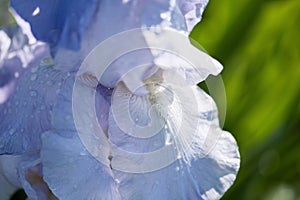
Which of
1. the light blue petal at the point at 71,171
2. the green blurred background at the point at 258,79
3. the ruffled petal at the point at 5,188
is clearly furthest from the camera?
the green blurred background at the point at 258,79

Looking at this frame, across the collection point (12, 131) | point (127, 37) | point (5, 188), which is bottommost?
point (5, 188)

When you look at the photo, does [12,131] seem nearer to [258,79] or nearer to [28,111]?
[28,111]

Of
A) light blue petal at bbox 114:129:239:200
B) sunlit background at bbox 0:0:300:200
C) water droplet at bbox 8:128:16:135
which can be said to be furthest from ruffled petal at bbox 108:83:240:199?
sunlit background at bbox 0:0:300:200

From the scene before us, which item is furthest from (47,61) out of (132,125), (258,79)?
(258,79)

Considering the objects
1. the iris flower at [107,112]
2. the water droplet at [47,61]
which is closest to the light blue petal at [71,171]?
the iris flower at [107,112]

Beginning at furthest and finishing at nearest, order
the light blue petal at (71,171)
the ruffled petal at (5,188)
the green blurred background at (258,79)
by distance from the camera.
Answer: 1. the green blurred background at (258,79)
2. the ruffled petal at (5,188)
3. the light blue petal at (71,171)

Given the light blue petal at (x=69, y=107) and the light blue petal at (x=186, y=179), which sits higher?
the light blue petal at (x=69, y=107)

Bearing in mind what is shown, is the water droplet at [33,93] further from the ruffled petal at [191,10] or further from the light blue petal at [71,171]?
the ruffled petal at [191,10]

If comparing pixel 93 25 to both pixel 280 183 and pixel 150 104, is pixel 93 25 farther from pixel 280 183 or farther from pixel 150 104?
pixel 280 183
